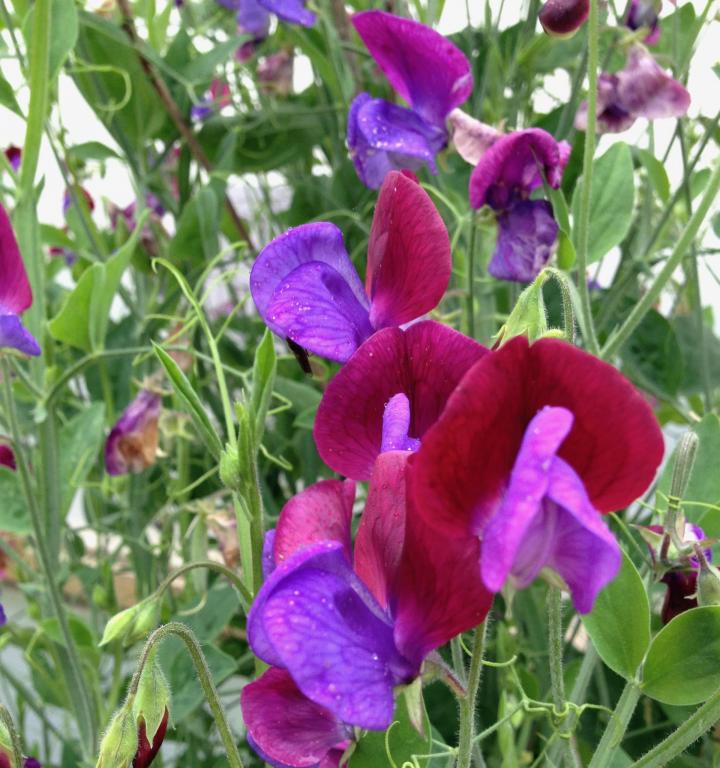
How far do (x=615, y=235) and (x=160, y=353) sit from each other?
33 cm

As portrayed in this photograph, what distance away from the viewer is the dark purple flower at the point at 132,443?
816mm

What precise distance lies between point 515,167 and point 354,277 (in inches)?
6.9

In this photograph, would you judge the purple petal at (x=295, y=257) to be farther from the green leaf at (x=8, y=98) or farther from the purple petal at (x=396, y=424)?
the green leaf at (x=8, y=98)

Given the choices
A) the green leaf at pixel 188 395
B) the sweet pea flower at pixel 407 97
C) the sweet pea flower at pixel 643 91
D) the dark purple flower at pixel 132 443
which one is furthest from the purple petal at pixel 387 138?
the dark purple flower at pixel 132 443

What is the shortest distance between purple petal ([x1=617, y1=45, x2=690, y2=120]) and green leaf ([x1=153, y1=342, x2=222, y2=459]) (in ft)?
1.34

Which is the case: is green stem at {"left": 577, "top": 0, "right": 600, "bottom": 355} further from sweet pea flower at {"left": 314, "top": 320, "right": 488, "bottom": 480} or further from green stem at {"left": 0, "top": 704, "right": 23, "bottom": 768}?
green stem at {"left": 0, "top": 704, "right": 23, "bottom": 768}

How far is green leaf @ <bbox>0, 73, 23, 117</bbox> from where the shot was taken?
696 mm

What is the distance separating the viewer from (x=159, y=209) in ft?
3.92

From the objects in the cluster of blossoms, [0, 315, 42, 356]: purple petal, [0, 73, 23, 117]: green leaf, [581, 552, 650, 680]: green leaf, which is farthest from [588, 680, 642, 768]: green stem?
[0, 73, 23, 117]: green leaf

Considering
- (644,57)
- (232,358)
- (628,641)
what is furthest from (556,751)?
(232,358)

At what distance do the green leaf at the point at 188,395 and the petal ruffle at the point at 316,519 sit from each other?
7 centimetres

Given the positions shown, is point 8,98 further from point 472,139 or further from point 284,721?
point 284,721

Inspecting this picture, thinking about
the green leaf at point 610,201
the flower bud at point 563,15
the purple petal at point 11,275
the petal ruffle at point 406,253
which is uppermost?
the flower bud at point 563,15

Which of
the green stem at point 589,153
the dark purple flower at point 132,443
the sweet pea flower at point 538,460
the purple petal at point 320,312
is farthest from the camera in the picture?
the dark purple flower at point 132,443
